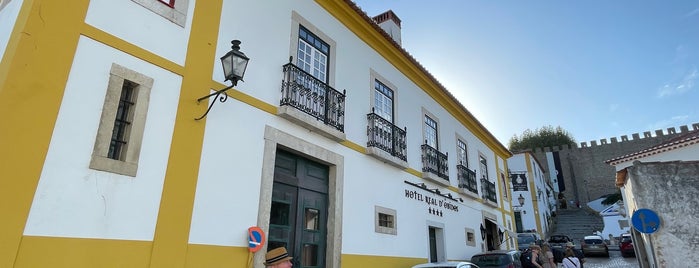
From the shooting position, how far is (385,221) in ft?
27.7

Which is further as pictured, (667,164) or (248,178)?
(667,164)

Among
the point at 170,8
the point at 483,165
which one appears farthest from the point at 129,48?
the point at 483,165

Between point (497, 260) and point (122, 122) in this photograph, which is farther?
point (497, 260)

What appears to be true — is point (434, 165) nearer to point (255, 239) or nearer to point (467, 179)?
point (467, 179)

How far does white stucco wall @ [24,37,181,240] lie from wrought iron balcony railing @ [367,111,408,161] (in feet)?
15.0

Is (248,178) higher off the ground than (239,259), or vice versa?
(248,178)

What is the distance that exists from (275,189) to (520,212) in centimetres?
2881

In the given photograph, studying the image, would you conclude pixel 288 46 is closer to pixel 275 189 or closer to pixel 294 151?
pixel 294 151

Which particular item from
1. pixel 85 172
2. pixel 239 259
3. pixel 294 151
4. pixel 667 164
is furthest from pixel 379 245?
pixel 667 164

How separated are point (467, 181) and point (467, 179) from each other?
0.07 meters

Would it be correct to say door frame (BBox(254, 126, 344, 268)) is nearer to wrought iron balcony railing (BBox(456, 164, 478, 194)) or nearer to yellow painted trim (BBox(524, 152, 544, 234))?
wrought iron balcony railing (BBox(456, 164, 478, 194))

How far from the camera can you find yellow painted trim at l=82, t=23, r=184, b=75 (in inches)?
172

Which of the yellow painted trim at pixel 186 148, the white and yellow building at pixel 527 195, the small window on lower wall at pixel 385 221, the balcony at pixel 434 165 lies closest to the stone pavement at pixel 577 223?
the white and yellow building at pixel 527 195

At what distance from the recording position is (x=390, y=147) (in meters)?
9.01
